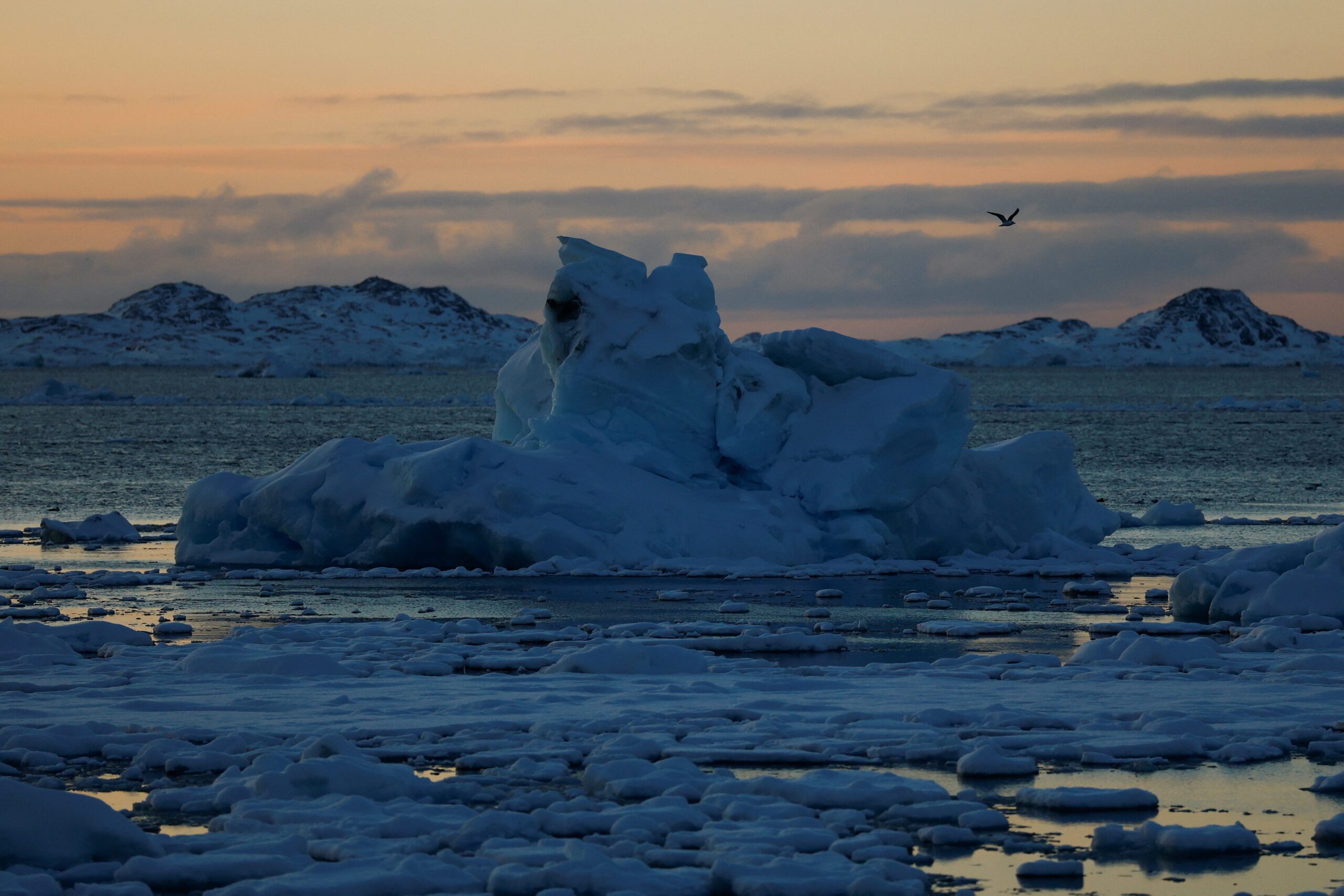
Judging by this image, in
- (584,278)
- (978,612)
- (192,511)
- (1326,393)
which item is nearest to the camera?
(978,612)

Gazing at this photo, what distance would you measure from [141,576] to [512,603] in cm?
463

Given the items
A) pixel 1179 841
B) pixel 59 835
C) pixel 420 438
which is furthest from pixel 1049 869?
pixel 420 438

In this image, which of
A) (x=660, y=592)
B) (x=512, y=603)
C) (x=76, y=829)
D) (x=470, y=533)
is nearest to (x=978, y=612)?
(x=660, y=592)

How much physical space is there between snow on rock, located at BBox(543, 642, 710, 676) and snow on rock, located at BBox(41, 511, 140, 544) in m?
12.2

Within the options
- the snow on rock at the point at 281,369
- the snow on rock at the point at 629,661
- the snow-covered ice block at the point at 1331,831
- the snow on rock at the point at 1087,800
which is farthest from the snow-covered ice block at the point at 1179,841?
the snow on rock at the point at 281,369

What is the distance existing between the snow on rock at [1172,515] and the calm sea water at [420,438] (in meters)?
0.65

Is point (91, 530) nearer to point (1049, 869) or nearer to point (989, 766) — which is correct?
point (989, 766)

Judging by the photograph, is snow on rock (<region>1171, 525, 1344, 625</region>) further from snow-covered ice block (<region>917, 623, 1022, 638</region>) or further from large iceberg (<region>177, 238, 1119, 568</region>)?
large iceberg (<region>177, 238, 1119, 568</region>)

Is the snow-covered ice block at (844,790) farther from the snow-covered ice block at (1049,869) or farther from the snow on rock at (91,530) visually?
the snow on rock at (91,530)

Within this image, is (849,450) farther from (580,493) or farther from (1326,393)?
(1326,393)

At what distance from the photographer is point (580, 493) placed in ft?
62.0

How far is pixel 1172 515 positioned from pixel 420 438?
33.2m

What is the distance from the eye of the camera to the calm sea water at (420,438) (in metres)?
31.0

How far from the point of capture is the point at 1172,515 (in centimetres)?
2558
